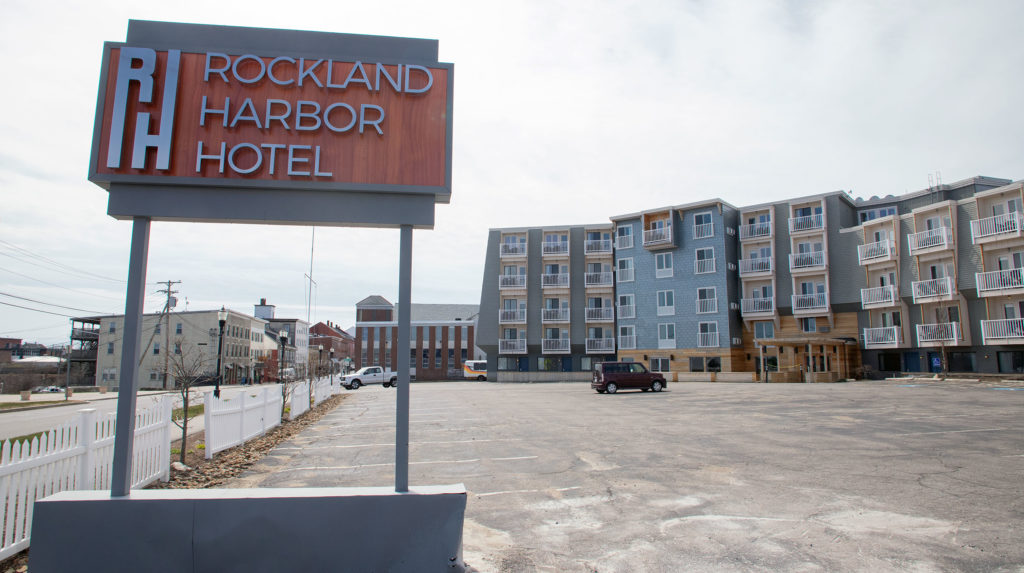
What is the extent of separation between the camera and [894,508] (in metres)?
6.66

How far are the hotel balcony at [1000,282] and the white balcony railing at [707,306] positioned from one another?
16.8 metres

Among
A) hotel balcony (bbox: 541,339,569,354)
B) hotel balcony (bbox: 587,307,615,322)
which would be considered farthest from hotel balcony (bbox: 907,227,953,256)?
hotel balcony (bbox: 541,339,569,354)

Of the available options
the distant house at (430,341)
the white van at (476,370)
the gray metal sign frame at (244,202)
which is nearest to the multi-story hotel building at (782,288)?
the white van at (476,370)

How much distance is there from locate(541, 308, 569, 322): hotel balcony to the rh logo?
1954 inches

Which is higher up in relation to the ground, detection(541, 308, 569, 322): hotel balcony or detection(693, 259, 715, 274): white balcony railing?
detection(693, 259, 715, 274): white balcony railing

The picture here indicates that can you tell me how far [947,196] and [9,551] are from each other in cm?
5253

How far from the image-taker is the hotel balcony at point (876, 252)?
38344mm

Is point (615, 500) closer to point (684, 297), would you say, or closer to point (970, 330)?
point (970, 330)

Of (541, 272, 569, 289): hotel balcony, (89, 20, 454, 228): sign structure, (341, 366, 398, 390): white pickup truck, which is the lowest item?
(341, 366, 398, 390): white pickup truck

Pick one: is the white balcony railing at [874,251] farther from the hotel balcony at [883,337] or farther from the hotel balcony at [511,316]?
the hotel balcony at [511,316]

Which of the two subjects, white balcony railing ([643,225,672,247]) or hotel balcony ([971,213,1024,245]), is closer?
hotel balcony ([971,213,1024,245])

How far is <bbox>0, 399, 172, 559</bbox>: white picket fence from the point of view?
5.44m

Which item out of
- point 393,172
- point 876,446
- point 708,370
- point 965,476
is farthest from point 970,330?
point 393,172

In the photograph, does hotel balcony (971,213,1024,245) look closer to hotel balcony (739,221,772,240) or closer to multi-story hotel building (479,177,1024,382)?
multi-story hotel building (479,177,1024,382)
